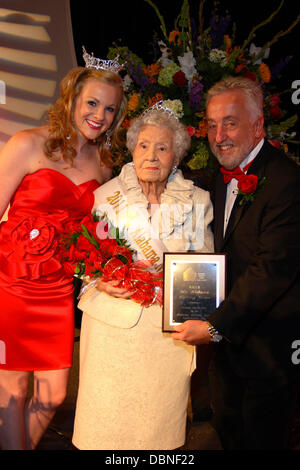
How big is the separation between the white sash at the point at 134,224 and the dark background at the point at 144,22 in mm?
2718

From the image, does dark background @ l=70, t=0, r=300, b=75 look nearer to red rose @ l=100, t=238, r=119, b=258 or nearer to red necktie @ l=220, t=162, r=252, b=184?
red necktie @ l=220, t=162, r=252, b=184

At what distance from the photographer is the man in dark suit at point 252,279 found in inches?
82.5

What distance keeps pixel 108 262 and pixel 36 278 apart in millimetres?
590

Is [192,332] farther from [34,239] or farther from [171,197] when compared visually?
[34,239]

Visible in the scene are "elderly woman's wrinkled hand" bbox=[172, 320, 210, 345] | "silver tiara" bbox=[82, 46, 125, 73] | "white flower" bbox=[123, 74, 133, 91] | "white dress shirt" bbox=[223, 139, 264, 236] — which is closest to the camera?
"elderly woman's wrinkled hand" bbox=[172, 320, 210, 345]

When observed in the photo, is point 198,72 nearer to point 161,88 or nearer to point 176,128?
point 161,88

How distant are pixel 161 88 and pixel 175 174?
77cm

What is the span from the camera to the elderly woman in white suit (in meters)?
2.22

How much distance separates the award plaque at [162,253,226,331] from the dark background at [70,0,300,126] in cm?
321

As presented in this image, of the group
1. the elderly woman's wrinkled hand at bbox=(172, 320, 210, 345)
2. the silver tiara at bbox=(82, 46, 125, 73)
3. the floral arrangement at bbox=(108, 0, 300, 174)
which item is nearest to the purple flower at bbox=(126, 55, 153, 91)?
the floral arrangement at bbox=(108, 0, 300, 174)

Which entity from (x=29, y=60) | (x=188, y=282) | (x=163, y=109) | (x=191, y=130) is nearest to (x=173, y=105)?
(x=163, y=109)

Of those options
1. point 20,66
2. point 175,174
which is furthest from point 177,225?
point 20,66

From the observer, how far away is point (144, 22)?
4641mm

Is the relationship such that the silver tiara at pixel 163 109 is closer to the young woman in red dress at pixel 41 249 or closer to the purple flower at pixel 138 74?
the young woman in red dress at pixel 41 249
